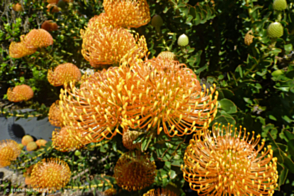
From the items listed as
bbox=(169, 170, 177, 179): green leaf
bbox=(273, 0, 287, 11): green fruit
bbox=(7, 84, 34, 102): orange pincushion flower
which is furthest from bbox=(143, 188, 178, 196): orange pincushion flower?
bbox=(7, 84, 34, 102): orange pincushion flower

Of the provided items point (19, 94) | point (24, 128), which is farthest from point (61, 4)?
point (24, 128)

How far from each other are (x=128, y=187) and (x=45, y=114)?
92cm

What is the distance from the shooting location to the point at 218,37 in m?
0.92

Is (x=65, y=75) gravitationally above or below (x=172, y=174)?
above

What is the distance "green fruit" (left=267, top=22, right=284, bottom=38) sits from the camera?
595mm

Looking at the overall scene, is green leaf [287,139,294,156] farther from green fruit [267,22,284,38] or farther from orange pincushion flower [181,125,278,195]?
green fruit [267,22,284,38]

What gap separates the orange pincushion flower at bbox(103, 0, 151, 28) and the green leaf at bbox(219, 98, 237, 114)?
1.37 feet

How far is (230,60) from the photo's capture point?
0.94 metres

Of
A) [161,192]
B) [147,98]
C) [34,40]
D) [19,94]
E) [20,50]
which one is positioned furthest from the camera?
[19,94]

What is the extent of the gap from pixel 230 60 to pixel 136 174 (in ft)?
2.34

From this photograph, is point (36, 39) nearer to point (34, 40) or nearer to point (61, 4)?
point (34, 40)

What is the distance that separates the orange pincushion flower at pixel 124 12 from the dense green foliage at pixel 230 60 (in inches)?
4.9

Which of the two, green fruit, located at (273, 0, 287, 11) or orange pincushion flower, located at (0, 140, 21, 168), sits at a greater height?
green fruit, located at (273, 0, 287, 11)

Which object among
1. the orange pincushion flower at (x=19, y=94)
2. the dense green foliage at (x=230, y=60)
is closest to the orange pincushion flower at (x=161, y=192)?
the dense green foliage at (x=230, y=60)
